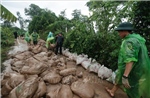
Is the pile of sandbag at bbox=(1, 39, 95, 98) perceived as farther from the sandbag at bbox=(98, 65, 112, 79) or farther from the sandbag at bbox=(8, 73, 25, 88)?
the sandbag at bbox=(98, 65, 112, 79)

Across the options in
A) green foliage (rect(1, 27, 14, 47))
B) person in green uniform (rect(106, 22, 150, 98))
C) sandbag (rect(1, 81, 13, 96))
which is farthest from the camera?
green foliage (rect(1, 27, 14, 47))

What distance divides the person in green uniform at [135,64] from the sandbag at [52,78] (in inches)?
62.6

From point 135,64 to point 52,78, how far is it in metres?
1.90

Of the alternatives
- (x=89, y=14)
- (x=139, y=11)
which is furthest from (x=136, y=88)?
(x=89, y=14)

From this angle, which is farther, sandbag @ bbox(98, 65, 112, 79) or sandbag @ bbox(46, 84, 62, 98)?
sandbag @ bbox(98, 65, 112, 79)

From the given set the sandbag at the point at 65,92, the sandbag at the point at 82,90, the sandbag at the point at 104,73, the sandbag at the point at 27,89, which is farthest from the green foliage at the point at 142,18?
the sandbag at the point at 27,89

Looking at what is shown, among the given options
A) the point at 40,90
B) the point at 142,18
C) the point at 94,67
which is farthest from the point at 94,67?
the point at 40,90

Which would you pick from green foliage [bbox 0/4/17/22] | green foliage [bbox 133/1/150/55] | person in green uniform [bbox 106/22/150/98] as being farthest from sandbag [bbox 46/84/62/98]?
green foliage [bbox 133/1/150/55]

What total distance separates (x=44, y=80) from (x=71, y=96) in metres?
0.85

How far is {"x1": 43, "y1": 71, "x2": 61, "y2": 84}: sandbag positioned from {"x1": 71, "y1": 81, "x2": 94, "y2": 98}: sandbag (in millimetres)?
453

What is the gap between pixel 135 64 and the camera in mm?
2490

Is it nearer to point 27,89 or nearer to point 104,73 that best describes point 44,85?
point 27,89

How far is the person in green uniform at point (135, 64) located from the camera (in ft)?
7.77

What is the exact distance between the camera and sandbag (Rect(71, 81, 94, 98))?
10.4 ft
